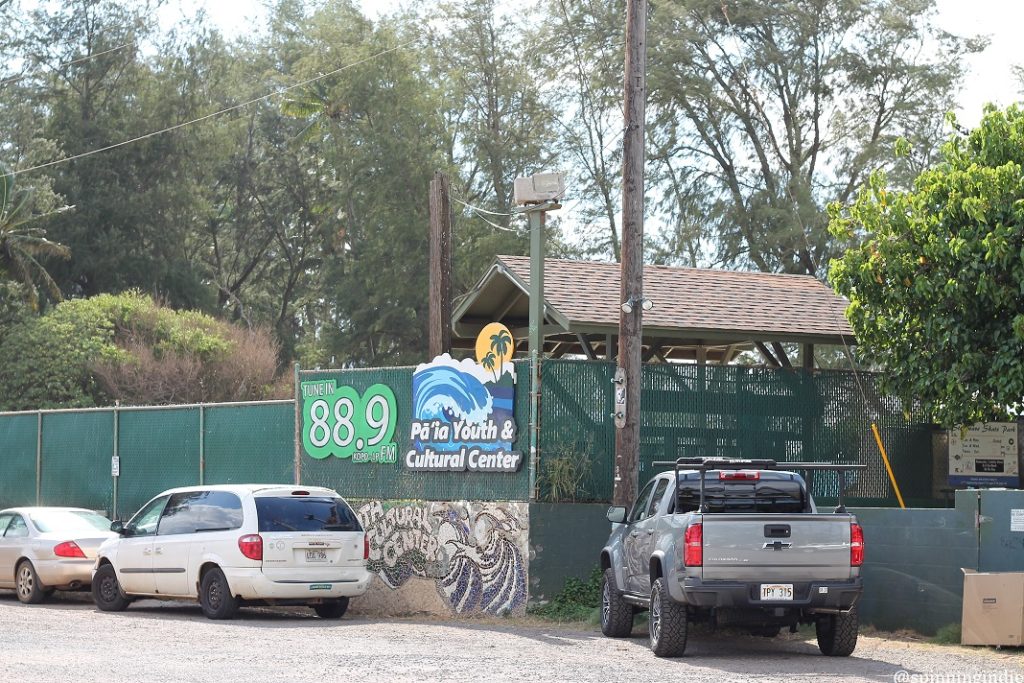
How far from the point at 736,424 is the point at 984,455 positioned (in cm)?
390

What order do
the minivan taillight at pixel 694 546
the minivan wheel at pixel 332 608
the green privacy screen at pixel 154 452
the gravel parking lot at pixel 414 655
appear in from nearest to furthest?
1. the gravel parking lot at pixel 414 655
2. the minivan taillight at pixel 694 546
3. the minivan wheel at pixel 332 608
4. the green privacy screen at pixel 154 452

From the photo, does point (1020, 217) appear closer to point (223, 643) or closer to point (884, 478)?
point (884, 478)

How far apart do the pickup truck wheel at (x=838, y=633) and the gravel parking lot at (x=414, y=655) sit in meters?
0.15

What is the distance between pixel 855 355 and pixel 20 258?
30.0 m

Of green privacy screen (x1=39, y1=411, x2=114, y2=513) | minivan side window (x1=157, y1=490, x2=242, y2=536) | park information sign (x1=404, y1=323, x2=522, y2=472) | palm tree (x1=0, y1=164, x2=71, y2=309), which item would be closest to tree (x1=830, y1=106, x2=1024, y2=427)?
park information sign (x1=404, y1=323, x2=522, y2=472)

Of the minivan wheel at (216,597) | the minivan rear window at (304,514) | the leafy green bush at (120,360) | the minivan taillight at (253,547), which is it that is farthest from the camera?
the leafy green bush at (120,360)

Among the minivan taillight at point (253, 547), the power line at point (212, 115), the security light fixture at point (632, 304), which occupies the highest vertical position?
the power line at point (212, 115)

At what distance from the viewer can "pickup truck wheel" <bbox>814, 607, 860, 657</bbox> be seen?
12812 millimetres

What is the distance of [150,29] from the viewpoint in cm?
5588

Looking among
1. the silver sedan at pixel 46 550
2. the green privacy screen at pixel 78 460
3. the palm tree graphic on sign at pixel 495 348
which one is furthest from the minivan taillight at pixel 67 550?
the palm tree graphic on sign at pixel 495 348

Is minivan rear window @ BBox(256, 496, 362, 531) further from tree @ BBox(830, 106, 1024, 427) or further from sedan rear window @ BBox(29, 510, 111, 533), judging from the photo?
tree @ BBox(830, 106, 1024, 427)

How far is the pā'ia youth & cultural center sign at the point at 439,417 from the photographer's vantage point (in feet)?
56.7

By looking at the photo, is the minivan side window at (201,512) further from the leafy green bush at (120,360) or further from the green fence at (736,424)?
the leafy green bush at (120,360)

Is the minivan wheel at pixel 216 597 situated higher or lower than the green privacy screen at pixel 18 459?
lower
